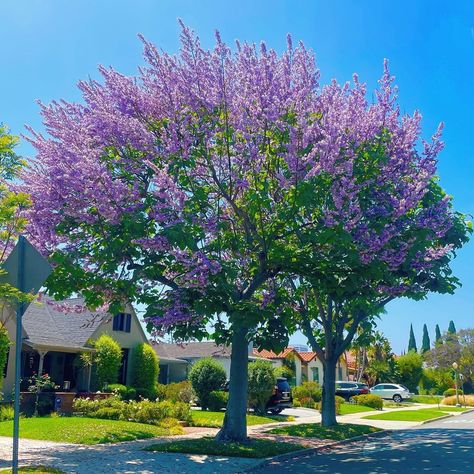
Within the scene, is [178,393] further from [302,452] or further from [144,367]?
[302,452]

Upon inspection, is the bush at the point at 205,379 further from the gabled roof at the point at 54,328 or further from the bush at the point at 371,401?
the bush at the point at 371,401

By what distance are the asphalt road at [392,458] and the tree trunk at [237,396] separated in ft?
6.13

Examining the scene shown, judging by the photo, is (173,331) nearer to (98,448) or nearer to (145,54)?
(98,448)

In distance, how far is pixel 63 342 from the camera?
2717cm

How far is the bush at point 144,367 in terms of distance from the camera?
30.1 metres

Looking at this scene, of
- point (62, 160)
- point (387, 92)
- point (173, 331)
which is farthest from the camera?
point (173, 331)

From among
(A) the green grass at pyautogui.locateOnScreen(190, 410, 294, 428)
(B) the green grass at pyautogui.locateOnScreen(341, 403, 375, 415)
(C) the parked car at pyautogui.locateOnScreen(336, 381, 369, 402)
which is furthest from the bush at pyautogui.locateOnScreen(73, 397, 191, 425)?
(C) the parked car at pyautogui.locateOnScreen(336, 381, 369, 402)

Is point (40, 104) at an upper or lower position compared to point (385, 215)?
upper

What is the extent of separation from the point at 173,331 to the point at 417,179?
7.26 meters

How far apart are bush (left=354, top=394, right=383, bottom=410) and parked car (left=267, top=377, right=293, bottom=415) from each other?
42.7 feet

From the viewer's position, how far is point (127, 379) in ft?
99.6

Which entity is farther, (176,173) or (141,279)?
(141,279)

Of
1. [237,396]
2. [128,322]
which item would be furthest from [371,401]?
[237,396]

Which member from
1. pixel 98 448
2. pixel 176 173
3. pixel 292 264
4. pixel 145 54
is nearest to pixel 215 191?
pixel 176 173
